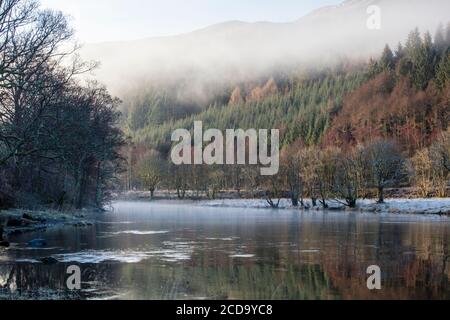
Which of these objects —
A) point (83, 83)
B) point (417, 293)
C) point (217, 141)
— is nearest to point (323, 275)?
point (417, 293)

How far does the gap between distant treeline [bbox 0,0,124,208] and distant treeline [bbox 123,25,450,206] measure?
34.5m

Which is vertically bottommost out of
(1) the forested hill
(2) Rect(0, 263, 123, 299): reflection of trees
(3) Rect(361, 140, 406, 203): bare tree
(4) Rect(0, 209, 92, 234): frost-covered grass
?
(2) Rect(0, 263, 123, 299): reflection of trees

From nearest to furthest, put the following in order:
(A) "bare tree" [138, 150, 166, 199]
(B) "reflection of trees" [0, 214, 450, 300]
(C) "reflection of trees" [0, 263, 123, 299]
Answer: (C) "reflection of trees" [0, 263, 123, 299]
(B) "reflection of trees" [0, 214, 450, 300]
(A) "bare tree" [138, 150, 166, 199]

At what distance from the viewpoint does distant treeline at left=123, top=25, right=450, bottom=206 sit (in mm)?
83750

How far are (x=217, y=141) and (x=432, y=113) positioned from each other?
3339 inches

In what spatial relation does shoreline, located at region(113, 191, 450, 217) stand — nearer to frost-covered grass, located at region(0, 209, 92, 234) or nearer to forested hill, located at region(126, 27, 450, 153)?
frost-covered grass, located at region(0, 209, 92, 234)

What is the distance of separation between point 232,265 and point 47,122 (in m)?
22.8

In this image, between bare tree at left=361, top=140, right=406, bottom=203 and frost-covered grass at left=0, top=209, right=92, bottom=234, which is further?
bare tree at left=361, top=140, right=406, bottom=203

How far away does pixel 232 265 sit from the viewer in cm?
2217

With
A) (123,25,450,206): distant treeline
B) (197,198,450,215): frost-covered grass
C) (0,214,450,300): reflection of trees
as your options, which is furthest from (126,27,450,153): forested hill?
(0,214,450,300): reflection of trees

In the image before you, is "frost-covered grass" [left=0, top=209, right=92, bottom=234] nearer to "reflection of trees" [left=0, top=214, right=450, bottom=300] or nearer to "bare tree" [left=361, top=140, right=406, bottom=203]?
→ "reflection of trees" [left=0, top=214, right=450, bottom=300]

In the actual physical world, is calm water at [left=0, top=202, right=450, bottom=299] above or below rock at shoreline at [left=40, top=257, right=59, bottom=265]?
below

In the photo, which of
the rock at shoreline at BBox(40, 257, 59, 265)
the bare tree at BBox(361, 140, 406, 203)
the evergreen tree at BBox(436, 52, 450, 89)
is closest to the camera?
the rock at shoreline at BBox(40, 257, 59, 265)
